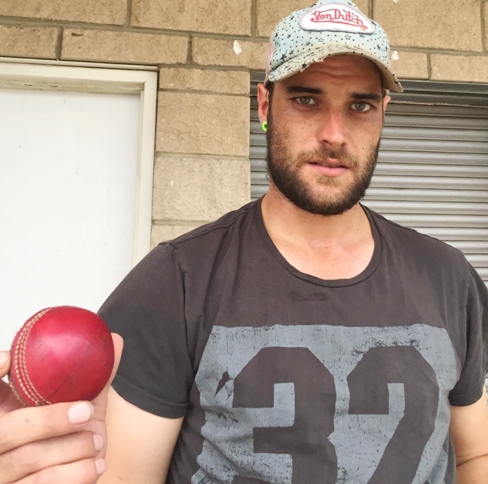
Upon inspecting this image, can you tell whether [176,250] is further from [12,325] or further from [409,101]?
[409,101]

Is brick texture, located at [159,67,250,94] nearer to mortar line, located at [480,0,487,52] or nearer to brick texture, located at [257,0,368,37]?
brick texture, located at [257,0,368,37]

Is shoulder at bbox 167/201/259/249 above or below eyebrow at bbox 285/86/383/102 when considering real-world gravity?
below

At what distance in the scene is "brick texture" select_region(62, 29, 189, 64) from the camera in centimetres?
252

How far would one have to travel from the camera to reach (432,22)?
2836mm

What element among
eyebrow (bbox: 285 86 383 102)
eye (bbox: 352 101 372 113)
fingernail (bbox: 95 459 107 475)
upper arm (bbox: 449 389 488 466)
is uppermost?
eyebrow (bbox: 285 86 383 102)

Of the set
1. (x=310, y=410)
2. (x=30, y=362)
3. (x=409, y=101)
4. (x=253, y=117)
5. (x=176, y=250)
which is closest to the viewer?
(x=30, y=362)

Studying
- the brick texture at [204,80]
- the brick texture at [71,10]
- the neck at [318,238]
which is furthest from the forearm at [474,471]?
the brick texture at [71,10]

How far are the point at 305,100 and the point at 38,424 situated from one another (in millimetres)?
1124

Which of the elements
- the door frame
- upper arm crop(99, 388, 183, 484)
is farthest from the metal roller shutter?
upper arm crop(99, 388, 183, 484)

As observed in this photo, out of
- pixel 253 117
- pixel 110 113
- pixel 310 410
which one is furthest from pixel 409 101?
pixel 310 410

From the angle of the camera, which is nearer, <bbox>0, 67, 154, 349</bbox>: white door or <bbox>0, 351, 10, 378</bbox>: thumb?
<bbox>0, 351, 10, 378</bbox>: thumb

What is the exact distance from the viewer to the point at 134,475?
126 centimetres

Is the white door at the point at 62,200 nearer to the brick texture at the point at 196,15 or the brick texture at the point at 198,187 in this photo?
the brick texture at the point at 198,187

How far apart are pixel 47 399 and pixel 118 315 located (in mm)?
384
